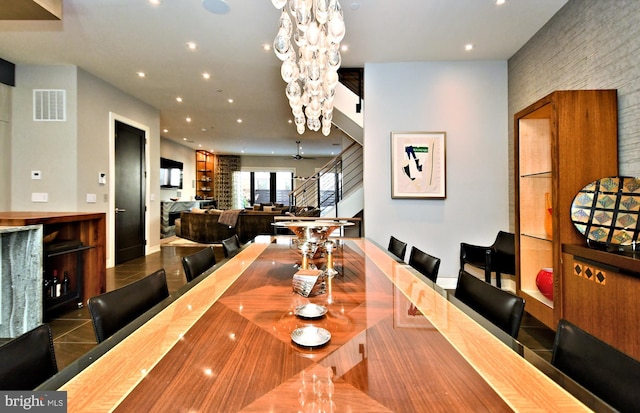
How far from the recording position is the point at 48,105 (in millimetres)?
4195

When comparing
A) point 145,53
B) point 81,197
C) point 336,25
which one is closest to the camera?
point 336,25

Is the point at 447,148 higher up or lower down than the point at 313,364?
higher up

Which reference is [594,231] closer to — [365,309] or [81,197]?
[365,309]

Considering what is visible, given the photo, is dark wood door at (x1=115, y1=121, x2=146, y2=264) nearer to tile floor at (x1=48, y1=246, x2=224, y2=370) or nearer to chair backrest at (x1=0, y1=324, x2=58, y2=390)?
tile floor at (x1=48, y1=246, x2=224, y2=370)

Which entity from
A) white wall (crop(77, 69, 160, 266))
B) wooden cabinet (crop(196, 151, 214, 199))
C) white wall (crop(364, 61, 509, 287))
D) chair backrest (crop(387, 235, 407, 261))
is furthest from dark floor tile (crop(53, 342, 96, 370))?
wooden cabinet (crop(196, 151, 214, 199))

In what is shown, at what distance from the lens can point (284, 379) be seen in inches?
25.1

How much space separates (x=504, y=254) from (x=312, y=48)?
10.3ft

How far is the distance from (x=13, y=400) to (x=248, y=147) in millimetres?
10561

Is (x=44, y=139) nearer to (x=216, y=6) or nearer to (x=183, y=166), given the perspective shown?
(x=216, y=6)

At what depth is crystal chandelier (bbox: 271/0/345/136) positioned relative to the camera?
167cm

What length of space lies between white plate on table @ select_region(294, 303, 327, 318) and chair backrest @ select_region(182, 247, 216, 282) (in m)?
0.85

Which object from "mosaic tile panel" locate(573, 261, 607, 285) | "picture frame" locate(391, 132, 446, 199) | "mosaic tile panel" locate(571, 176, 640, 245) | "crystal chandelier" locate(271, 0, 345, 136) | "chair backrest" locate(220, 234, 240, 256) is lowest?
"mosaic tile panel" locate(573, 261, 607, 285)

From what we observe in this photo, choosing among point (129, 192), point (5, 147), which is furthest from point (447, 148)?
point (5, 147)

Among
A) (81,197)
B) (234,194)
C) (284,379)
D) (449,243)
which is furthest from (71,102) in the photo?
(234,194)
